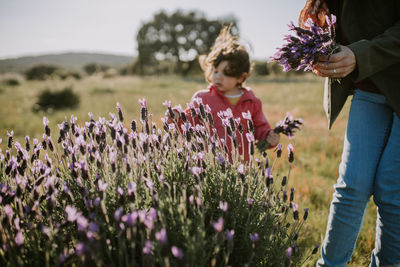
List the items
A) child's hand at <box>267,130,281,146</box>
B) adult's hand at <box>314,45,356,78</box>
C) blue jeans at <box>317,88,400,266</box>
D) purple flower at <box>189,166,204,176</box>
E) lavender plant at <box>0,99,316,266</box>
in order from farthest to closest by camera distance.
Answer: child's hand at <box>267,130,281,146</box>
blue jeans at <box>317,88,400,266</box>
adult's hand at <box>314,45,356,78</box>
purple flower at <box>189,166,204,176</box>
lavender plant at <box>0,99,316,266</box>

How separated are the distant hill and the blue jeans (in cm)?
6858

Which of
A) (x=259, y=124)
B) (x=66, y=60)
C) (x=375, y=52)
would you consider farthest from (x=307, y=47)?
(x=66, y=60)

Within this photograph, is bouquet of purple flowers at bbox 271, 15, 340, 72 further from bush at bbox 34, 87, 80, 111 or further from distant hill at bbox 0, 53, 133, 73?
distant hill at bbox 0, 53, 133, 73

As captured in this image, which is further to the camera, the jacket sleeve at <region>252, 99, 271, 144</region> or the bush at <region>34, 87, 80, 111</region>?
the bush at <region>34, 87, 80, 111</region>

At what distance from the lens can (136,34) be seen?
45906mm

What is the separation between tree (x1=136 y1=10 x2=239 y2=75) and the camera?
45219mm

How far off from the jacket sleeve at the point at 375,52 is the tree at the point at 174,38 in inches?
1737

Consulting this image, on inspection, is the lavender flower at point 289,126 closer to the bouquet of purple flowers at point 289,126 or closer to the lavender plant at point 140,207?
the bouquet of purple flowers at point 289,126

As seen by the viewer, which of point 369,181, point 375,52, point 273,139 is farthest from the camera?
point 273,139

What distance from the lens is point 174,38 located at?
45.9 meters

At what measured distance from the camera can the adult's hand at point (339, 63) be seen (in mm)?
1438

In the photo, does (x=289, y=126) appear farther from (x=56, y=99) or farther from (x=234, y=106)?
(x=56, y=99)

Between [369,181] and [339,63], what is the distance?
73cm

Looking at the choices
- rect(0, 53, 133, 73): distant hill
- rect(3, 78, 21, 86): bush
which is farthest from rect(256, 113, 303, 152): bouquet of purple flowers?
rect(0, 53, 133, 73): distant hill
